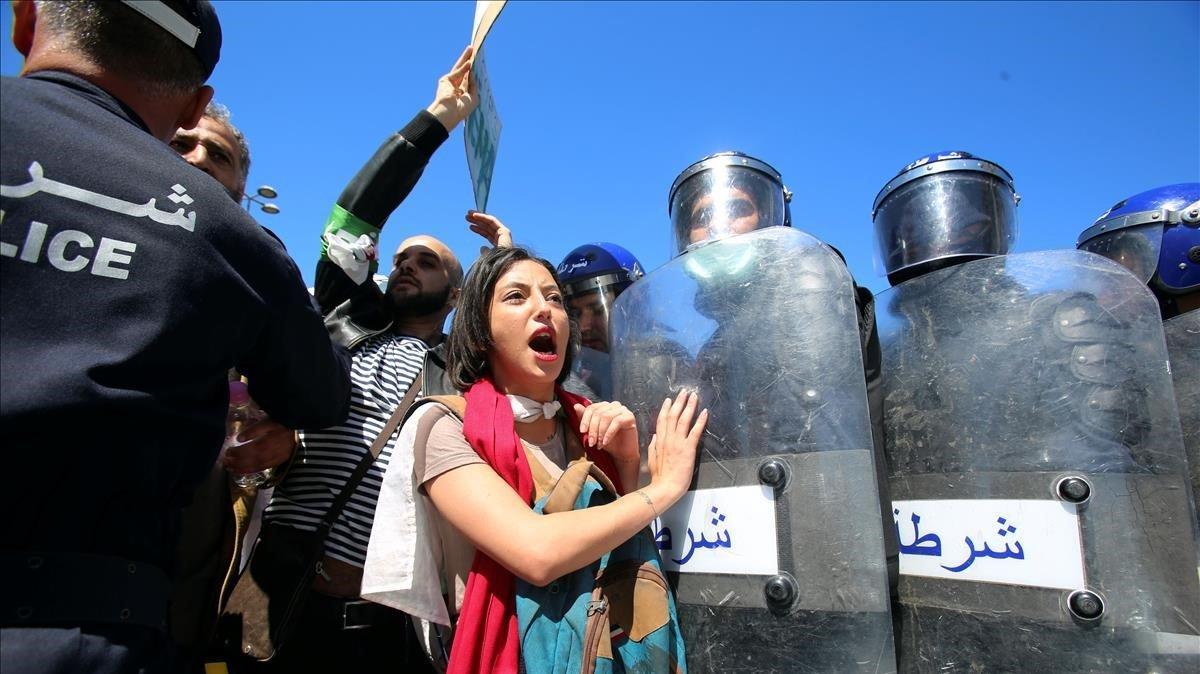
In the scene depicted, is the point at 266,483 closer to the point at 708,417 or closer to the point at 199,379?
the point at 199,379

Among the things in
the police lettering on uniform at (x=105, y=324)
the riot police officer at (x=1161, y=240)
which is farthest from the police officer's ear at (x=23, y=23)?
the riot police officer at (x=1161, y=240)

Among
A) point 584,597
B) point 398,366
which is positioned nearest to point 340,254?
point 398,366

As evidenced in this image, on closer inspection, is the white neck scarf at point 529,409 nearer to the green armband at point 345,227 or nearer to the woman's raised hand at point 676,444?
the woman's raised hand at point 676,444

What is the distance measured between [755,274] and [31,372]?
5.10ft

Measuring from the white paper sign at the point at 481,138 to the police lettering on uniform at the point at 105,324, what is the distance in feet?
5.17

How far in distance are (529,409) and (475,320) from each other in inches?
13.3

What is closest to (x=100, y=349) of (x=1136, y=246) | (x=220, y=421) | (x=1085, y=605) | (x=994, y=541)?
(x=220, y=421)

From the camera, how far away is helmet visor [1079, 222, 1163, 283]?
2.81m

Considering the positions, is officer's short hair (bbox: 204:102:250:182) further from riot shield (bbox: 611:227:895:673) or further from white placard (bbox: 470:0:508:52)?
riot shield (bbox: 611:227:895:673)

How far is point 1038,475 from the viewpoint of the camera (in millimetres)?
1467

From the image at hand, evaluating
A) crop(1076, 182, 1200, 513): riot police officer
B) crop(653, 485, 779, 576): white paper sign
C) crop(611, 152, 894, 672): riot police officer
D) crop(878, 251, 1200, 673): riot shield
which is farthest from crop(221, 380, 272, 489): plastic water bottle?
crop(1076, 182, 1200, 513): riot police officer

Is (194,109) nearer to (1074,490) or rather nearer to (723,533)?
(723,533)

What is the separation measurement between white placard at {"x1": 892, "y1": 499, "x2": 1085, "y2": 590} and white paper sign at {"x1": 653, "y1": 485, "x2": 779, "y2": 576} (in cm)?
41

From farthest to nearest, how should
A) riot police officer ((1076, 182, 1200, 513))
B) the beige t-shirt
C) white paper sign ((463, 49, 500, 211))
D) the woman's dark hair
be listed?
white paper sign ((463, 49, 500, 211)) < riot police officer ((1076, 182, 1200, 513)) < the woman's dark hair < the beige t-shirt
